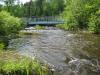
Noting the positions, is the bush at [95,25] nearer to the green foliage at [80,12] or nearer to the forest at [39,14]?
the forest at [39,14]

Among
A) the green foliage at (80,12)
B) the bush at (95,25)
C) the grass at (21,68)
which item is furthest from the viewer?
the green foliage at (80,12)

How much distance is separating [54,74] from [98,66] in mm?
3387

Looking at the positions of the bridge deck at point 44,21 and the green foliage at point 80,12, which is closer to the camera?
the green foliage at point 80,12

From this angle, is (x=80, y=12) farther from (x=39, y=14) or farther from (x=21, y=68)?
(x=39, y=14)

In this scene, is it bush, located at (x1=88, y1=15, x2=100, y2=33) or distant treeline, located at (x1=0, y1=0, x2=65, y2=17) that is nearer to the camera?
bush, located at (x1=88, y1=15, x2=100, y2=33)

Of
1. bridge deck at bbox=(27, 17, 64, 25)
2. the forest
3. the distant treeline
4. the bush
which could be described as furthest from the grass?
the distant treeline

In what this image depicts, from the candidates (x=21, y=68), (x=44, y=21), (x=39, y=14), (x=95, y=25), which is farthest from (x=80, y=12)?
(x=39, y=14)

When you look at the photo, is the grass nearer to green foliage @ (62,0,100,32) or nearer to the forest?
the forest

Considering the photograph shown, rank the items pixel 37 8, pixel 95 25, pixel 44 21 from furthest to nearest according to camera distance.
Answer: pixel 37 8
pixel 44 21
pixel 95 25

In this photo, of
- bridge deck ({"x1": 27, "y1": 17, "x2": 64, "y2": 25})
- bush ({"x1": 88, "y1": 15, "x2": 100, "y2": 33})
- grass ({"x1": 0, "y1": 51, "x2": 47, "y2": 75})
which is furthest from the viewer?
bridge deck ({"x1": 27, "y1": 17, "x2": 64, "y2": 25})

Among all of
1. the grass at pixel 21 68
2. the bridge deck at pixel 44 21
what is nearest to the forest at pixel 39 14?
the grass at pixel 21 68

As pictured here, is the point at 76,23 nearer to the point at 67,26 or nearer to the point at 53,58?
the point at 67,26

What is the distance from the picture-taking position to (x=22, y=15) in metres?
89.2

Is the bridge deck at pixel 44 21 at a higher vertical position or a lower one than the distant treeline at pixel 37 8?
lower
